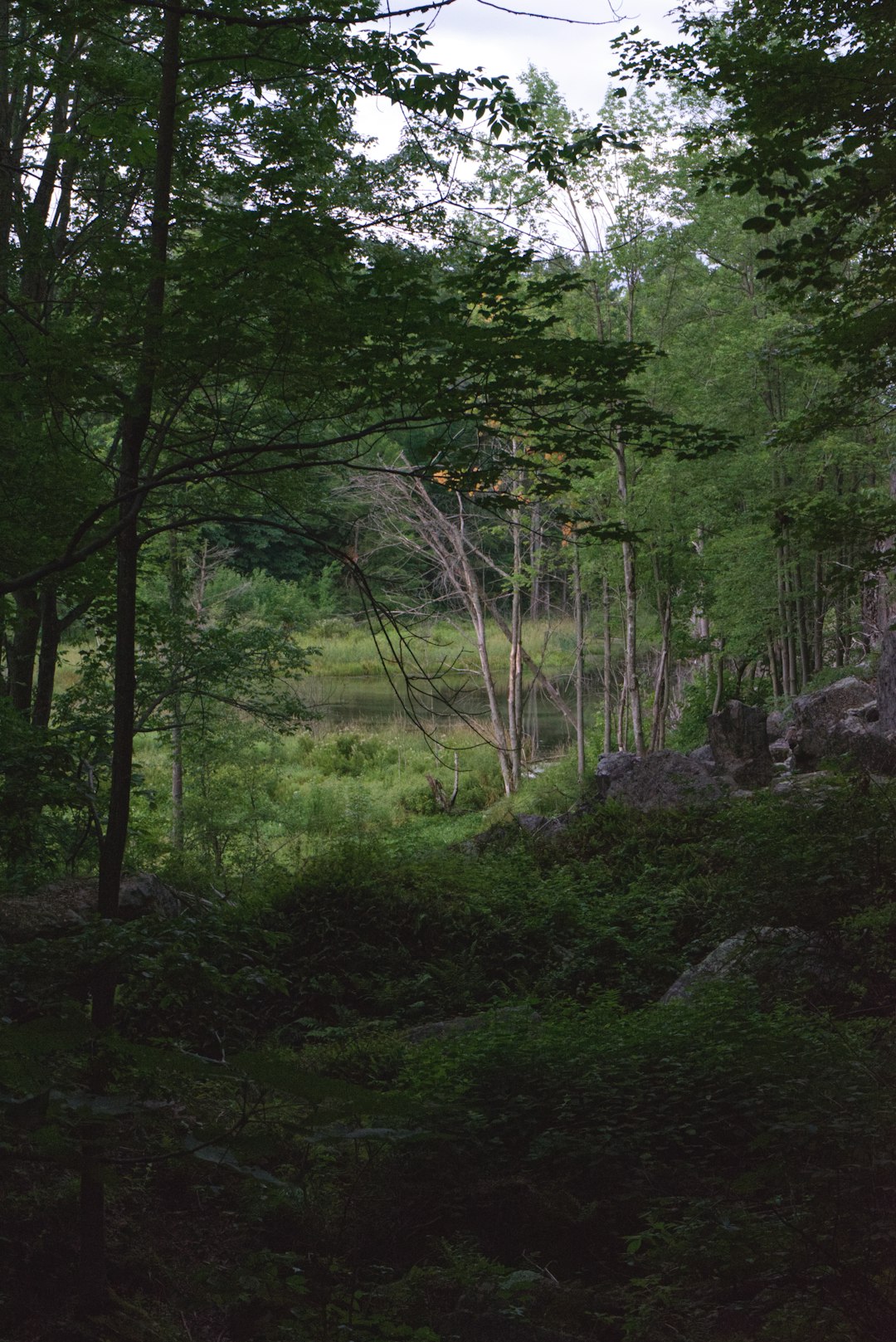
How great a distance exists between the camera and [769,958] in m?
6.44

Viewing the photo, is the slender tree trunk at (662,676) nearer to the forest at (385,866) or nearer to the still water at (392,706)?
the still water at (392,706)

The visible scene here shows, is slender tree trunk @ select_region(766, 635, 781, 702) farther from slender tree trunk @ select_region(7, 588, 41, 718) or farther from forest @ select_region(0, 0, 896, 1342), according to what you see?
slender tree trunk @ select_region(7, 588, 41, 718)

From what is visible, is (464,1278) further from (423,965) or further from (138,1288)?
(423,965)

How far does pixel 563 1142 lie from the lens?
429 cm

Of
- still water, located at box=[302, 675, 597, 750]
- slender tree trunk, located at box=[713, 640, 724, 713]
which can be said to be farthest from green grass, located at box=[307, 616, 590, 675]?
slender tree trunk, located at box=[713, 640, 724, 713]

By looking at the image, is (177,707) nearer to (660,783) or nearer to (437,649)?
(660,783)

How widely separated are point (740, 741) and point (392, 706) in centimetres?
1809

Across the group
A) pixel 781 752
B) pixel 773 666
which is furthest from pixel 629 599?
pixel 773 666

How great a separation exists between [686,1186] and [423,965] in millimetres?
4962

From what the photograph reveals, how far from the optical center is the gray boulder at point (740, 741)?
578 inches

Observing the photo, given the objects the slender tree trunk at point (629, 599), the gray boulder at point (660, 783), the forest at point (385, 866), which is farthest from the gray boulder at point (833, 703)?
the gray boulder at point (660, 783)

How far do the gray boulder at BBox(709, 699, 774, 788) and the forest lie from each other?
0.54 feet

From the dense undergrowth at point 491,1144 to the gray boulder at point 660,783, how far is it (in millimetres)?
5487

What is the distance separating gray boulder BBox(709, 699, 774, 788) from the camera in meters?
14.7
